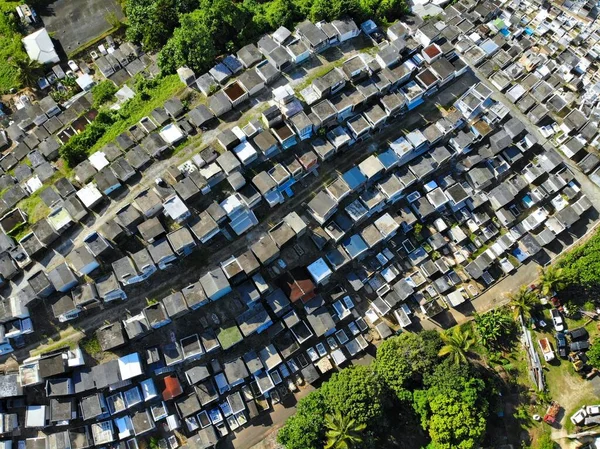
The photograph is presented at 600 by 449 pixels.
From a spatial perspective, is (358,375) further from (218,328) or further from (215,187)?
(215,187)

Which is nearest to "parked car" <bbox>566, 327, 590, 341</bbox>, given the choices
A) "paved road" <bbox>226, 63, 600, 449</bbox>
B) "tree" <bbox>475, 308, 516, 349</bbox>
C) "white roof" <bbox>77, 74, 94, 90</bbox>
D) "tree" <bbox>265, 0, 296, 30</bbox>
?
"tree" <bbox>475, 308, 516, 349</bbox>

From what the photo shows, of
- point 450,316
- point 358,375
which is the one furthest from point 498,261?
point 358,375

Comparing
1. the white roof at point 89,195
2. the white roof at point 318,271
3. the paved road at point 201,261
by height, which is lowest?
the white roof at point 318,271

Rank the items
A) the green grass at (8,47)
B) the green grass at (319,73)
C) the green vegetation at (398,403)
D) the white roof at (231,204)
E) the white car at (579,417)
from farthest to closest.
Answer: the green grass at (8,47), the green grass at (319,73), the white roof at (231,204), the white car at (579,417), the green vegetation at (398,403)

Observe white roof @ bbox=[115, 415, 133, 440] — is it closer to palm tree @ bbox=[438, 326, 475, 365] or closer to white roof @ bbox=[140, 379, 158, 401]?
white roof @ bbox=[140, 379, 158, 401]

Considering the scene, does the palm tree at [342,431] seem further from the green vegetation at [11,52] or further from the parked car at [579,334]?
the green vegetation at [11,52]

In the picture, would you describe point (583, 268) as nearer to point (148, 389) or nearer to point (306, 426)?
point (306, 426)

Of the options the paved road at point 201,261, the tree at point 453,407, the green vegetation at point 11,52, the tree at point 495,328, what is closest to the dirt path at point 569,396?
the tree at point 495,328

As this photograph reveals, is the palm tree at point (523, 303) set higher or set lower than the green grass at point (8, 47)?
lower
